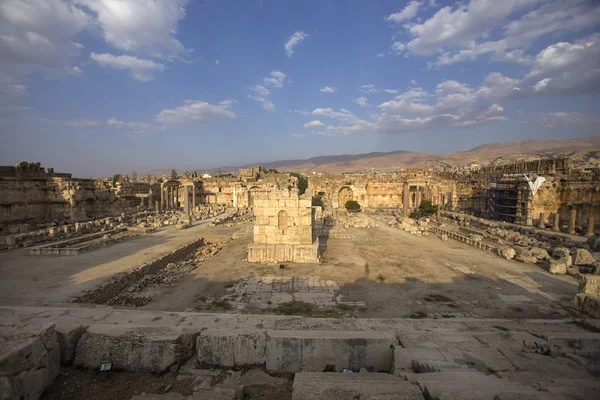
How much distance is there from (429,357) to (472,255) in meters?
11.4

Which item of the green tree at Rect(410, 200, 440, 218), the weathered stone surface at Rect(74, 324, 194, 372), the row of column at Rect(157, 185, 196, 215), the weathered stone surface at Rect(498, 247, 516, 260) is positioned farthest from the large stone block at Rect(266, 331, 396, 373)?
the row of column at Rect(157, 185, 196, 215)

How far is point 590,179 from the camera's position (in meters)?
19.9

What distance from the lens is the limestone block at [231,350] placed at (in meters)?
4.29

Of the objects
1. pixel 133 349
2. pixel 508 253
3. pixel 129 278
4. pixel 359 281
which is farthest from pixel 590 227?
pixel 129 278

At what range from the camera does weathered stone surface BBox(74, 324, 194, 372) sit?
4.17 m

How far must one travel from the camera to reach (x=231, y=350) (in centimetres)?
429

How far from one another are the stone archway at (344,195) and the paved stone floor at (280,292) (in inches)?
1079

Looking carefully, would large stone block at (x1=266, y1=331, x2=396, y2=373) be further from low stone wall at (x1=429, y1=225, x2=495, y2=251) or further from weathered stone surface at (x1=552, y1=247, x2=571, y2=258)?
low stone wall at (x1=429, y1=225, x2=495, y2=251)

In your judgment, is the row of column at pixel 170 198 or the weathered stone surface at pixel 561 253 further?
the row of column at pixel 170 198

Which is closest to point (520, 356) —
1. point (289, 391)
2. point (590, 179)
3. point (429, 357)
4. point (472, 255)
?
point (429, 357)

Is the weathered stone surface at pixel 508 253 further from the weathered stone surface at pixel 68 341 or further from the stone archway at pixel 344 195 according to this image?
the stone archway at pixel 344 195

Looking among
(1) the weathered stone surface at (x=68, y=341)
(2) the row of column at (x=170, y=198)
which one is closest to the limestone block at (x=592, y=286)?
(1) the weathered stone surface at (x=68, y=341)

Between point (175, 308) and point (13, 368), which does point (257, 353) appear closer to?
point (13, 368)

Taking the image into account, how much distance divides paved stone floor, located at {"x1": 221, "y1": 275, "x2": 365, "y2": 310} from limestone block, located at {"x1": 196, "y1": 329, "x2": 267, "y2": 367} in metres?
3.61
